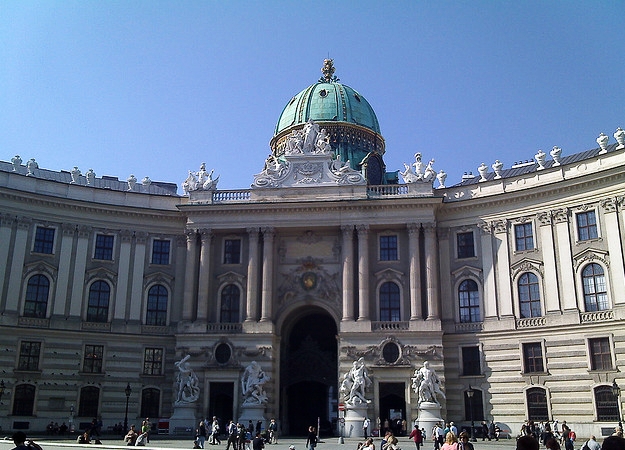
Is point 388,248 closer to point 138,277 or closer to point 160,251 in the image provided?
point 160,251

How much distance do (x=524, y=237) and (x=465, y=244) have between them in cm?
446

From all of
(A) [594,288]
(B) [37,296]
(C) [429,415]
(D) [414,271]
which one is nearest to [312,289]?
(D) [414,271]

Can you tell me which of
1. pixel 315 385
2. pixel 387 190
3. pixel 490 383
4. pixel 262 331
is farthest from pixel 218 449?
pixel 387 190

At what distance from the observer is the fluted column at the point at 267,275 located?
49156 millimetres

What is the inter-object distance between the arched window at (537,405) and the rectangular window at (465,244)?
429 inches

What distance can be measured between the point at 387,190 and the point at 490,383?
16.5m

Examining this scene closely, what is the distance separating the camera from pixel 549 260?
46.0 m

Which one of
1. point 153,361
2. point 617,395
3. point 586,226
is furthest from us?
point 153,361

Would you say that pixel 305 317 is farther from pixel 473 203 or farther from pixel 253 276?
pixel 473 203

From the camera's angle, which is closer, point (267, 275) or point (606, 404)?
point (606, 404)

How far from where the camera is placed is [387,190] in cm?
5175

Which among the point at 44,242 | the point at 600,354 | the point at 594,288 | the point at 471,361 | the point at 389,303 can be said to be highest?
the point at 44,242

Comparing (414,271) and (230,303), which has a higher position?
(414,271)

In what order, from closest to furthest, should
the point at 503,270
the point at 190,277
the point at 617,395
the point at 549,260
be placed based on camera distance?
1. the point at 617,395
2. the point at 549,260
3. the point at 503,270
4. the point at 190,277
